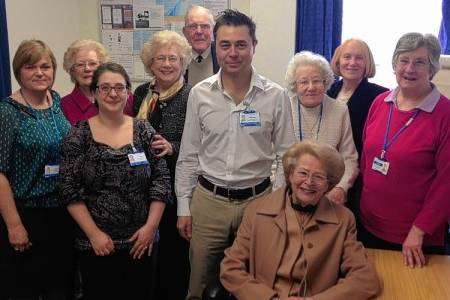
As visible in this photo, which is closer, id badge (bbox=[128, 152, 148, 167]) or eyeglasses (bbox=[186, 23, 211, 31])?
id badge (bbox=[128, 152, 148, 167])

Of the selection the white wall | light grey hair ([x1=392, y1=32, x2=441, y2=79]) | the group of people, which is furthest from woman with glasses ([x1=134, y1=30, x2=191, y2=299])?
→ the white wall

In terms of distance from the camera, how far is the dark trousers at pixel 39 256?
2045 millimetres

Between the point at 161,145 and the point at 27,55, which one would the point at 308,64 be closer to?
the point at 161,145

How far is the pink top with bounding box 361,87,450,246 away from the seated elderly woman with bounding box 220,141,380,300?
36 cm

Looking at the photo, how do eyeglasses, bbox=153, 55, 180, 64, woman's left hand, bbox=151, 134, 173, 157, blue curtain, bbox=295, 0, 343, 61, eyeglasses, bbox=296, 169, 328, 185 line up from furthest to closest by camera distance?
blue curtain, bbox=295, 0, 343, 61 → eyeglasses, bbox=153, 55, 180, 64 → woman's left hand, bbox=151, 134, 173, 157 → eyeglasses, bbox=296, 169, 328, 185

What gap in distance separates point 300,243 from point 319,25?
2.47 metres

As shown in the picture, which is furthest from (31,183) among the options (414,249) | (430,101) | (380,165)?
(430,101)

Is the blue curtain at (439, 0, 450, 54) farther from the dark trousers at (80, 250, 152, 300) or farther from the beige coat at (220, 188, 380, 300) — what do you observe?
the dark trousers at (80, 250, 152, 300)

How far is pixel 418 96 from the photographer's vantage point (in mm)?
1994

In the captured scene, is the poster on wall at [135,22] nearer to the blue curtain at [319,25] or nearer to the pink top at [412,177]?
the blue curtain at [319,25]

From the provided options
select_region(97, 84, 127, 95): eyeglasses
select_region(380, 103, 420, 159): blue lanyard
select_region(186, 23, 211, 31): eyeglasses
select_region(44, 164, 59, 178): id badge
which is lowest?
select_region(44, 164, 59, 178): id badge

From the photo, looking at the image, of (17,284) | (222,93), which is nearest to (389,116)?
(222,93)

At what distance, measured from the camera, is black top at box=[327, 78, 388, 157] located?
97.0 inches

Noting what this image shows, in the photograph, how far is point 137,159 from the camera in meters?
1.95
